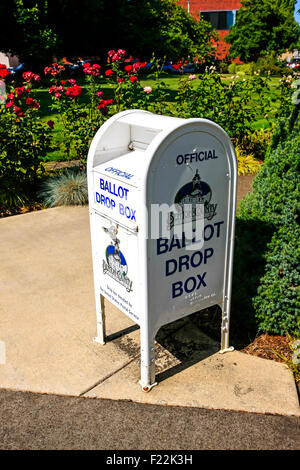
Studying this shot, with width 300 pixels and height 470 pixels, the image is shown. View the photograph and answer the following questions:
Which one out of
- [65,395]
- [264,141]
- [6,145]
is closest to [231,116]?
[264,141]

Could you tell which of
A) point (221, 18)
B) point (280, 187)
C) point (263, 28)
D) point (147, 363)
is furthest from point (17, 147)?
point (221, 18)

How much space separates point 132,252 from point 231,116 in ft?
20.5

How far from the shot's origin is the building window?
182ft

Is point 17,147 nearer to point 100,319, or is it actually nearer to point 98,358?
point 100,319

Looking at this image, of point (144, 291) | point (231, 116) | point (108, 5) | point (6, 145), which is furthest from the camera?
point (108, 5)

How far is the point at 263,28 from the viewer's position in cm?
4669

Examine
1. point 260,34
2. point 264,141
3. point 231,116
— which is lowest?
point 264,141

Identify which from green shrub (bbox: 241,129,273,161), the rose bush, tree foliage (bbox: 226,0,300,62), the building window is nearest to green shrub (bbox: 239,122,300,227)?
the rose bush

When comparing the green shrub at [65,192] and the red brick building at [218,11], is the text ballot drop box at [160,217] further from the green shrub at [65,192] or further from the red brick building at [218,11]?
the red brick building at [218,11]

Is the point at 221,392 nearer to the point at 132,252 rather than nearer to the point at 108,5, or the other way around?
the point at 132,252

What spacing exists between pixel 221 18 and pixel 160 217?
60301 millimetres

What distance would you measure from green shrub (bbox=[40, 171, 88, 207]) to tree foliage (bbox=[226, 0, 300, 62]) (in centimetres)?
4458

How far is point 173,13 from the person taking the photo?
3734 cm

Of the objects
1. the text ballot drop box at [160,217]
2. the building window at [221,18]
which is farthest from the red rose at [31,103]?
the building window at [221,18]
